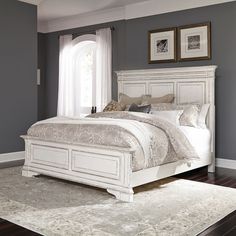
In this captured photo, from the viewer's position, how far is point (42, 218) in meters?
2.76

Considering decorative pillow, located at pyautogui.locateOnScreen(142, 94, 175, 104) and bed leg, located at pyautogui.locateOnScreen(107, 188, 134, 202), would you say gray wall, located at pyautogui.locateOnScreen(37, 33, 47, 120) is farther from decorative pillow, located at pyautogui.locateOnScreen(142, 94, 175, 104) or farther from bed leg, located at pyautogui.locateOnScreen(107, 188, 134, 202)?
bed leg, located at pyautogui.locateOnScreen(107, 188, 134, 202)

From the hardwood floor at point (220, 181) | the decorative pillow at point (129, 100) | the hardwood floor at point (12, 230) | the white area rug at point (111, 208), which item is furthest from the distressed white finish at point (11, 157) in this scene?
the hardwood floor at point (12, 230)

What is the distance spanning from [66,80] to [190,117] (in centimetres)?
347

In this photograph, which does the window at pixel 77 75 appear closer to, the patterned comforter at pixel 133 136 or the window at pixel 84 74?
the window at pixel 84 74

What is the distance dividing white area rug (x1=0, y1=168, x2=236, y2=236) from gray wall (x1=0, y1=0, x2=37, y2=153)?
1605 millimetres

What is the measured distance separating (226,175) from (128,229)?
238 centimetres

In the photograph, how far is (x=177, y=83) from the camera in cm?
532

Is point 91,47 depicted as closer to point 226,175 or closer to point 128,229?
point 226,175

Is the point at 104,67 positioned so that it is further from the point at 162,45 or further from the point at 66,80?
the point at 162,45

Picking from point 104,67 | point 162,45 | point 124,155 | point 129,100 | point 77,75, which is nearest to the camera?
point 124,155

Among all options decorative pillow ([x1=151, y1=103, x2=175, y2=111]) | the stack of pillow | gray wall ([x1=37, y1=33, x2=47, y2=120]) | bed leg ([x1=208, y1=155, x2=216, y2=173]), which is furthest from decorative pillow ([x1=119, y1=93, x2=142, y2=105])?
gray wall ([x1=37, y1=33, x2=47, y2=120])

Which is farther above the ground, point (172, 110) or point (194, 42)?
point (194, 42)

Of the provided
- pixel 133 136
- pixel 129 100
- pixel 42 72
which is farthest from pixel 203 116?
pixel 42 72

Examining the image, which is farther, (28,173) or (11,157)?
(11,157)
